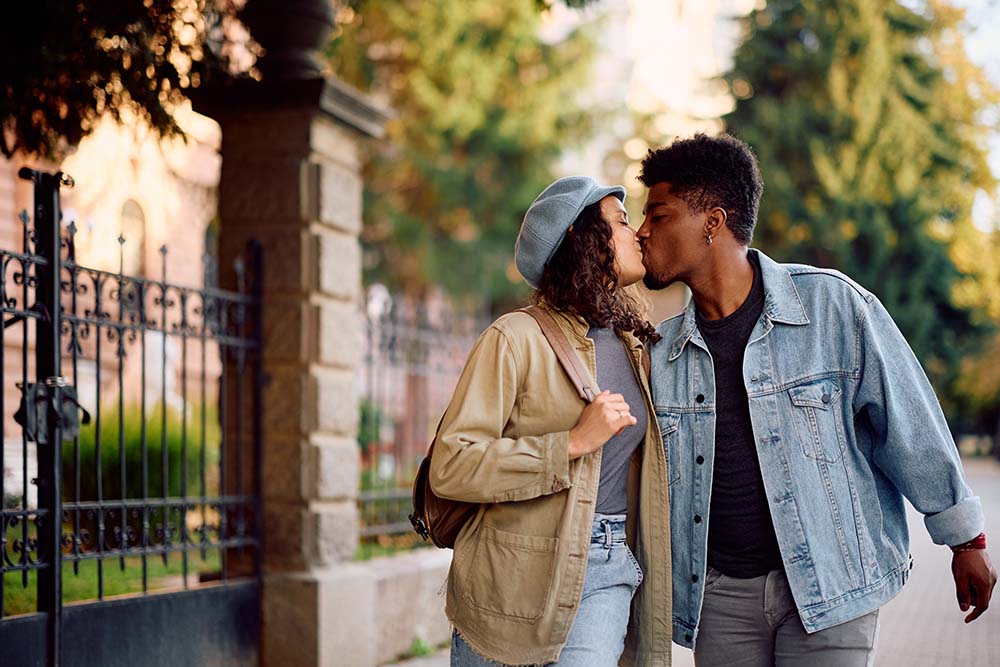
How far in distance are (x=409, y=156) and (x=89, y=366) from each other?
375 inches

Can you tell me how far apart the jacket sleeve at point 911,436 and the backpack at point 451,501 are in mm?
807

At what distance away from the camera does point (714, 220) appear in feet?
11.6

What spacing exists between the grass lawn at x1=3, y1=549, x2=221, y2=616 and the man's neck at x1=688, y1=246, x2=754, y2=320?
3.66 m

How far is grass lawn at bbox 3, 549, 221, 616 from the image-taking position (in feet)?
20.5

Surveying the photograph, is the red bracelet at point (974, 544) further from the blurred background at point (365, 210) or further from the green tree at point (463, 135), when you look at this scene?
the green tree at point (463, 135)

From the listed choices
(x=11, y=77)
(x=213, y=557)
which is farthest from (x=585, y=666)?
(x=213, y=557)

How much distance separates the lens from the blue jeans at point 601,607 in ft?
10.1

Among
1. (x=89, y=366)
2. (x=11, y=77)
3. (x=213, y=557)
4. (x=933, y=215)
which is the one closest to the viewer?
(x=11, y=77)

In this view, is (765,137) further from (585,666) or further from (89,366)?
(585,666)

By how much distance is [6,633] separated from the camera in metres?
4.71

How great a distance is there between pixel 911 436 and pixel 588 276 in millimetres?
1027

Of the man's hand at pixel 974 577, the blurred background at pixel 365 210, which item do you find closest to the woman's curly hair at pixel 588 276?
the man's hand at pixel 974 577

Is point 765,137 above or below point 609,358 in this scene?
above

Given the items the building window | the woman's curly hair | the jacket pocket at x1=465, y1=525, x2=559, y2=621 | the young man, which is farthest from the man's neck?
the building window
